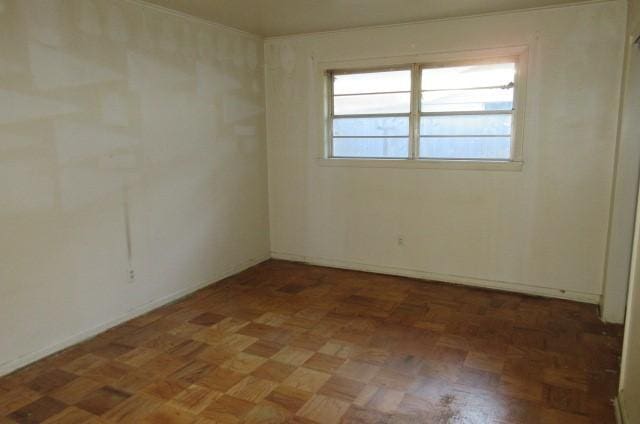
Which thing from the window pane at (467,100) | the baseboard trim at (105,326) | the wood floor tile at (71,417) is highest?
the window pane at (467,100)

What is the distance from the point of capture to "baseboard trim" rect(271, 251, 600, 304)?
366 cm

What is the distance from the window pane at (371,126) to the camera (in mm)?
4195

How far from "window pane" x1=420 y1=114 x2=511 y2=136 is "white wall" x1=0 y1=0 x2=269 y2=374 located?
5.75ft

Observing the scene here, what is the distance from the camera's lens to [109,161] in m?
3.11

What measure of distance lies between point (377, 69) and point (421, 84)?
1.49 ft

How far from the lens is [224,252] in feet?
14.2

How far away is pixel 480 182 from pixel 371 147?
3.54 feet

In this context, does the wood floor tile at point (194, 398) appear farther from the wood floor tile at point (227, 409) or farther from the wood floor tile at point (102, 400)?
the wood floor tile at point (102, 400)

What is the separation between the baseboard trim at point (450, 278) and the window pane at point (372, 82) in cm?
169

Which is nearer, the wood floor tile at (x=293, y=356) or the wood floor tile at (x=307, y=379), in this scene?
the wood floor tile at (x=307, y=379)

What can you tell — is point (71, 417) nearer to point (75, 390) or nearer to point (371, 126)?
point (75, 390)

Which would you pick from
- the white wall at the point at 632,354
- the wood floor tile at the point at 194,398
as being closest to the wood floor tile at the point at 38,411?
the wood floor tile at the point at 194,398

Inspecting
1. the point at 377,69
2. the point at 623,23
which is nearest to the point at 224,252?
the point at 377,69

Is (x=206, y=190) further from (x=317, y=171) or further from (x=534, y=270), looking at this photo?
(x=534, y=270)
